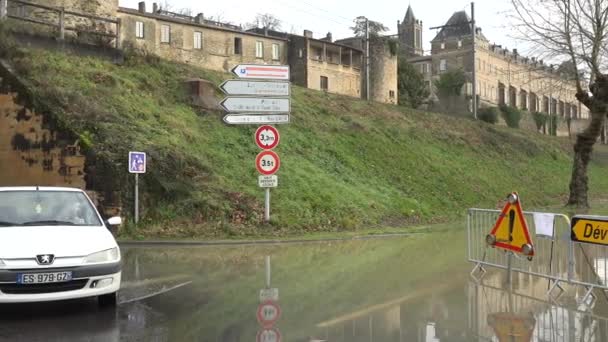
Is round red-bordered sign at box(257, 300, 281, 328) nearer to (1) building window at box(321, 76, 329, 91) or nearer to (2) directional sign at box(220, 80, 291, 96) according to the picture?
(2) directional sign at box(220, 80, 291, 96)

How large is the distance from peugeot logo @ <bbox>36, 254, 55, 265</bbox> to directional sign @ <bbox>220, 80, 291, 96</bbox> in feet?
35.0

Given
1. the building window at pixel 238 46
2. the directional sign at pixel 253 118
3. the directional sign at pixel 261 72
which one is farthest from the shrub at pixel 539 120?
the directional sign at pixel 253 118

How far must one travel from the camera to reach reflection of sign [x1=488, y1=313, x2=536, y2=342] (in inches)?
259

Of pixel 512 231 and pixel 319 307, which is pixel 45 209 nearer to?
pixel 319 307

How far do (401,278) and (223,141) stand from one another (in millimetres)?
12932

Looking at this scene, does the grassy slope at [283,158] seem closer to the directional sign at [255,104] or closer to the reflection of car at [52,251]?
the directional sign at [255,104]

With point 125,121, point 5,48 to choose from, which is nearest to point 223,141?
point 125,121

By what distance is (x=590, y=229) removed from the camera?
839 centimetres

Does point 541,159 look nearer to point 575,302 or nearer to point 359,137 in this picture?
point 359,137

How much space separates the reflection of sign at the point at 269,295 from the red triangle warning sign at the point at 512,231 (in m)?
3.61

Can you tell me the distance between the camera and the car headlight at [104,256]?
7.52 meters

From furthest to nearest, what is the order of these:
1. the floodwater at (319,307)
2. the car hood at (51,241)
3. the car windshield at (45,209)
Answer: the car windshield at (45,209), the car hood at (51,241), the floodwater at (319,307)

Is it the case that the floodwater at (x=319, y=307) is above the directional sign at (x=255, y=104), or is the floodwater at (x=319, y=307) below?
below

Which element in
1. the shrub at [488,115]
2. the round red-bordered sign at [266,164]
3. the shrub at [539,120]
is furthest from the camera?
the shrub at [539,120]
